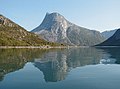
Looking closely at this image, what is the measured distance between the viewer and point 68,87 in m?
38.0

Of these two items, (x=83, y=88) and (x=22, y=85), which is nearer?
(x=83, y=88)

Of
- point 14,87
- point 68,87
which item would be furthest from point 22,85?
point 68,87

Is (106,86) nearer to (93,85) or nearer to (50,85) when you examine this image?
(93,85)

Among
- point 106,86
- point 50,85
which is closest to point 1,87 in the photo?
point 50,85

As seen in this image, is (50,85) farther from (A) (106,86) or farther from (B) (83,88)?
(A) (106,86)

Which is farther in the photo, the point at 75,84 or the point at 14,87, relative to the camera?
the point at 75,84

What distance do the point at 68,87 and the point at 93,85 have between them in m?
5.04

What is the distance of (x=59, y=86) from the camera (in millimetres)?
39000

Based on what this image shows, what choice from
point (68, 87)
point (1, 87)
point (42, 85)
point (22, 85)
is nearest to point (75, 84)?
point (68, 87)

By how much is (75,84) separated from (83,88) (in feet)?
12.2

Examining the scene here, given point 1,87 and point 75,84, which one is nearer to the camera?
point 1,87

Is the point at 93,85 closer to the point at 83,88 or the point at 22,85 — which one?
the point at 83,88

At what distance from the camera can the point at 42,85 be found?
3994 cm

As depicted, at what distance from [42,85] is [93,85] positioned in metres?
9.31
